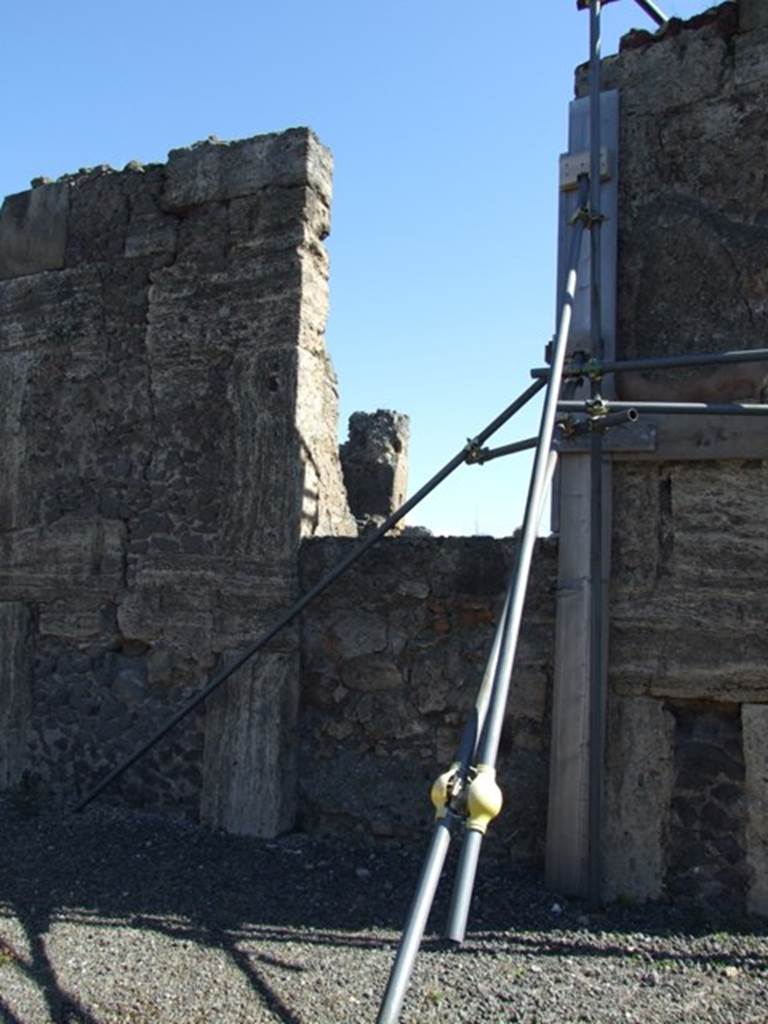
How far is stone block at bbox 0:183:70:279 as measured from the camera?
19.0 ft

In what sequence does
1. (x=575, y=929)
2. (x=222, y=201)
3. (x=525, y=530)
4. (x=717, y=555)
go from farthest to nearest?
(x=222, y=201) → (x=717, y=555) → (x=575, y=929) → (x=525, y=530)

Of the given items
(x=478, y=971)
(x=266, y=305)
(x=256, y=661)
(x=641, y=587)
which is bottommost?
(x=478, y=971)

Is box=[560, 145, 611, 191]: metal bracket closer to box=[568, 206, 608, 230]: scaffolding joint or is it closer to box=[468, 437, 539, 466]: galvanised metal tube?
box=[568, 206, 608, 230]: scaffolding joint

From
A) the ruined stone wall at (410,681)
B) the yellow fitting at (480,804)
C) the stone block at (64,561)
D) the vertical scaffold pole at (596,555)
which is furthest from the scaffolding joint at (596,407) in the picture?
the stone block at (64,561)

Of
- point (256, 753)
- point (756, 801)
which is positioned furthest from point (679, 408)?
point (256, 753)

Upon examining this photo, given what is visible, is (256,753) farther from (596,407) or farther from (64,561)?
(596,407)

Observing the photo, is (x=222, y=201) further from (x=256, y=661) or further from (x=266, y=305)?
(x=256, y=661)

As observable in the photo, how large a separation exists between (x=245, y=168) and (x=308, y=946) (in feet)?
11.5

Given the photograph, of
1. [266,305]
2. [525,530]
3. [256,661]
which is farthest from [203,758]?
[525,530]

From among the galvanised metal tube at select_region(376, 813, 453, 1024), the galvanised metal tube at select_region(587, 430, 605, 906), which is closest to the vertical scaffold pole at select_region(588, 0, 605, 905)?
the galvanised metal tube at select_region(587, 430, 605, 906)

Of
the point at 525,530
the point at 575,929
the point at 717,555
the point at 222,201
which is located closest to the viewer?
the point at 525,530

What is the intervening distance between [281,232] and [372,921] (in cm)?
306

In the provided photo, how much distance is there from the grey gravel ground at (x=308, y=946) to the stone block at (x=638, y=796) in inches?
5.4

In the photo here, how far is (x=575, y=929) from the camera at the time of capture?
148 inches
